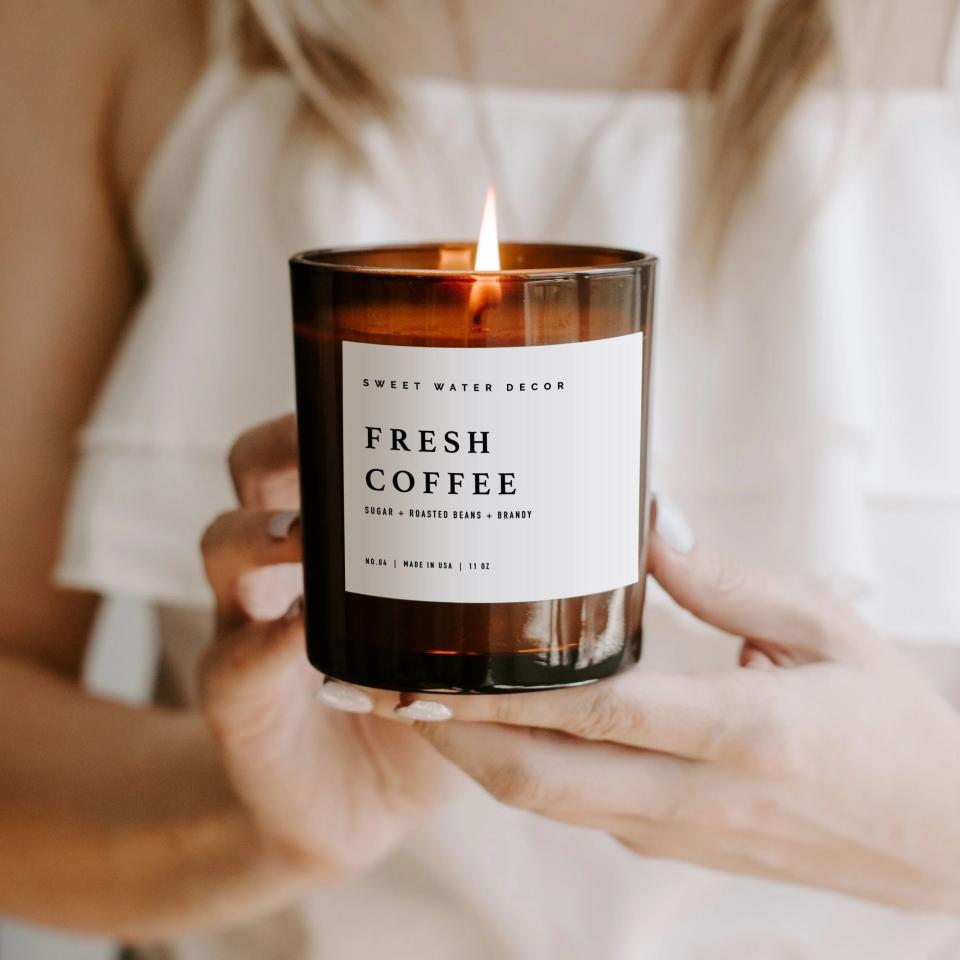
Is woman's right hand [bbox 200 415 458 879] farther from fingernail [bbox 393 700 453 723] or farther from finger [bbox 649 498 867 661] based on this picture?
finger [bbox 649 498 867 661]

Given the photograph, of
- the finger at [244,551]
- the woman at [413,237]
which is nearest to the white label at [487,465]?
the finger at [244,551]

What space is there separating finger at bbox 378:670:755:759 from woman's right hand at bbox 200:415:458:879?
7 cm

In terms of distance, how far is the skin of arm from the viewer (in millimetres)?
906

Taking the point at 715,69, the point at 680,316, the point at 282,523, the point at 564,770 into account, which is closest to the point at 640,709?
the point at 564,770

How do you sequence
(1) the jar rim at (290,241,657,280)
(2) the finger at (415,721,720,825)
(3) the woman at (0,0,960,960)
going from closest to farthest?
1. (1) the jar rim at (290,241,657,280)
2. (2) the finger at (415,721,720,825)
3. (3) the woman at (0,0,960,960)

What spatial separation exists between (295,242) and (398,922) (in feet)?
1.91

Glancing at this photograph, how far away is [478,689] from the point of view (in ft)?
1.63

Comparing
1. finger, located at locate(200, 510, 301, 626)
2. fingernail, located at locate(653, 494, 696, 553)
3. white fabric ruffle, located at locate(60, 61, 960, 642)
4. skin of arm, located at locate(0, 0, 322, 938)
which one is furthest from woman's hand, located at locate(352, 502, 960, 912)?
skin of arm, located at locate(0, 0, 322, 938)

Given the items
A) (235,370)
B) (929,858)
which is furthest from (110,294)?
(929,858)

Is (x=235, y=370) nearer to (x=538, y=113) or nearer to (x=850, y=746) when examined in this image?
(x=538, y=113)

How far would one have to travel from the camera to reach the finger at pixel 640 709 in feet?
1.73

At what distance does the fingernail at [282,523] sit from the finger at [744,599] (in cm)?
18

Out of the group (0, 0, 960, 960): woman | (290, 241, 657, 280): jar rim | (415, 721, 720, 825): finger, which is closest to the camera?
(290, 241, 657, 280): jar rim

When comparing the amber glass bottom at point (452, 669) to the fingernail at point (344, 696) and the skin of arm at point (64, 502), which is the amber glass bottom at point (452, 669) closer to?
the fingernail at point (344, 696)
